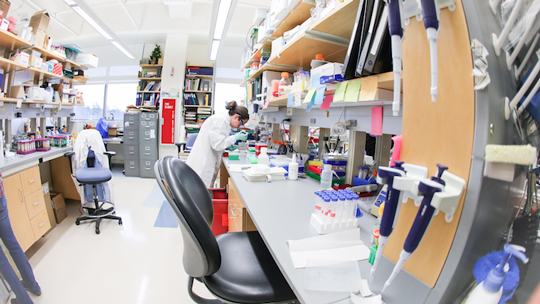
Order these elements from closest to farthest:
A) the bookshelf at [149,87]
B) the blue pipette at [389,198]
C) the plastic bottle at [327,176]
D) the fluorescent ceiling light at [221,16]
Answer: the blue pipette at [389,198] < the plastic bottle at [327,176] < the fluorescent ceiling light at [221,16] < the bookshelf at [149,87]

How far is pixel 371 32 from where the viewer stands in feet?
3.05

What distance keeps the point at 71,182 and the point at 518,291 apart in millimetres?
4142

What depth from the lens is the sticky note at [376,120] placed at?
1.29m

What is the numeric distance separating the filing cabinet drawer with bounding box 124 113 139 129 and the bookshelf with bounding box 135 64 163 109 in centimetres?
81

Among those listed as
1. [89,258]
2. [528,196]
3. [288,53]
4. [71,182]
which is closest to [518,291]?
[528,196]

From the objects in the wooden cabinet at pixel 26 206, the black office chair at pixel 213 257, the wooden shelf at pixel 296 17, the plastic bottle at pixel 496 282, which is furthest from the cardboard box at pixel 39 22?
the plastic bottle at pixel 496 282

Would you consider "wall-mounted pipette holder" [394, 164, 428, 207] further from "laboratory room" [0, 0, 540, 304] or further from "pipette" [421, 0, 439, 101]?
"pipette" [421, 0, 439, 101]

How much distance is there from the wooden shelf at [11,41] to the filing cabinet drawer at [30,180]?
1.23 m

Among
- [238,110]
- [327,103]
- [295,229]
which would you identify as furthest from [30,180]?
[327,103]

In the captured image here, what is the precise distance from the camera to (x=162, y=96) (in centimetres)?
537

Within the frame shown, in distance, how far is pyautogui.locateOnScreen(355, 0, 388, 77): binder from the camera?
899mm

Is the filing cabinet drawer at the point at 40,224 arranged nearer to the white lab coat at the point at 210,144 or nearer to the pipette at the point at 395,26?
the white lab coat at the point at 210,144

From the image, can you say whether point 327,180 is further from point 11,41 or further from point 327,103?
point 11,41

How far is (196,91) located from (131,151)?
2.04 metres
